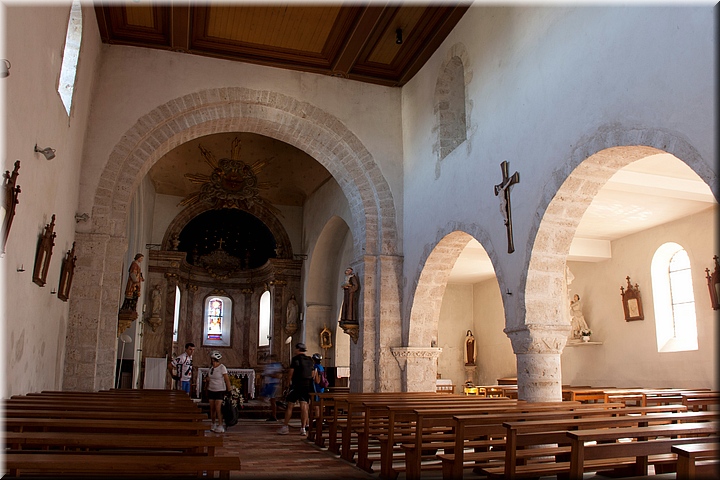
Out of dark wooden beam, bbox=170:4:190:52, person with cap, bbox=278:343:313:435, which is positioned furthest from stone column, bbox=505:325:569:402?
dark wooden beam, bbox=170:4:190:52

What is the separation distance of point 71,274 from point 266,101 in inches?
186

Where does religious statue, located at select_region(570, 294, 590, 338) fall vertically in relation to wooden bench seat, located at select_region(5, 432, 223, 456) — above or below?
above

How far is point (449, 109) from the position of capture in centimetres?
1107

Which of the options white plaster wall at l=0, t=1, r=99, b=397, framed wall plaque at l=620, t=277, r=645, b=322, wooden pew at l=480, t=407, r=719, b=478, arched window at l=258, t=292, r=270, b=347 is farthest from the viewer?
arched window at l=258, t=292, r=270, b=347

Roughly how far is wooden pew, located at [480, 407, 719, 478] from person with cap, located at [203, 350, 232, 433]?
563 centimetres

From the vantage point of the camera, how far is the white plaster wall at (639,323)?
451 inches

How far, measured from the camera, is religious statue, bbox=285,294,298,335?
18359mm

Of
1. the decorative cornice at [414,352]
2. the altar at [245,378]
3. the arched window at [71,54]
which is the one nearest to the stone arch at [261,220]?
the altar at [245,378]

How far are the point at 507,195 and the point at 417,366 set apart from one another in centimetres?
437

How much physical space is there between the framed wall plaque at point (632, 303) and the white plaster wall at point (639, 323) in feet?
0.32

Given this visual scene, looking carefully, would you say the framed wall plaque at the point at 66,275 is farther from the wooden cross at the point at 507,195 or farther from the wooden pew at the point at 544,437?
the wooden pew at the point at 544,437

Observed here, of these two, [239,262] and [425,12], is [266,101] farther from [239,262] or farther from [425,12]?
[239,262]

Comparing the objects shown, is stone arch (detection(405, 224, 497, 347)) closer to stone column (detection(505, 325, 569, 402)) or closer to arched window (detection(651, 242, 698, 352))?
stone column (detection(505, 325, 569, 402))

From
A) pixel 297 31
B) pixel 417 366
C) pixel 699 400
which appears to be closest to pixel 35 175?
pixel 297 31
